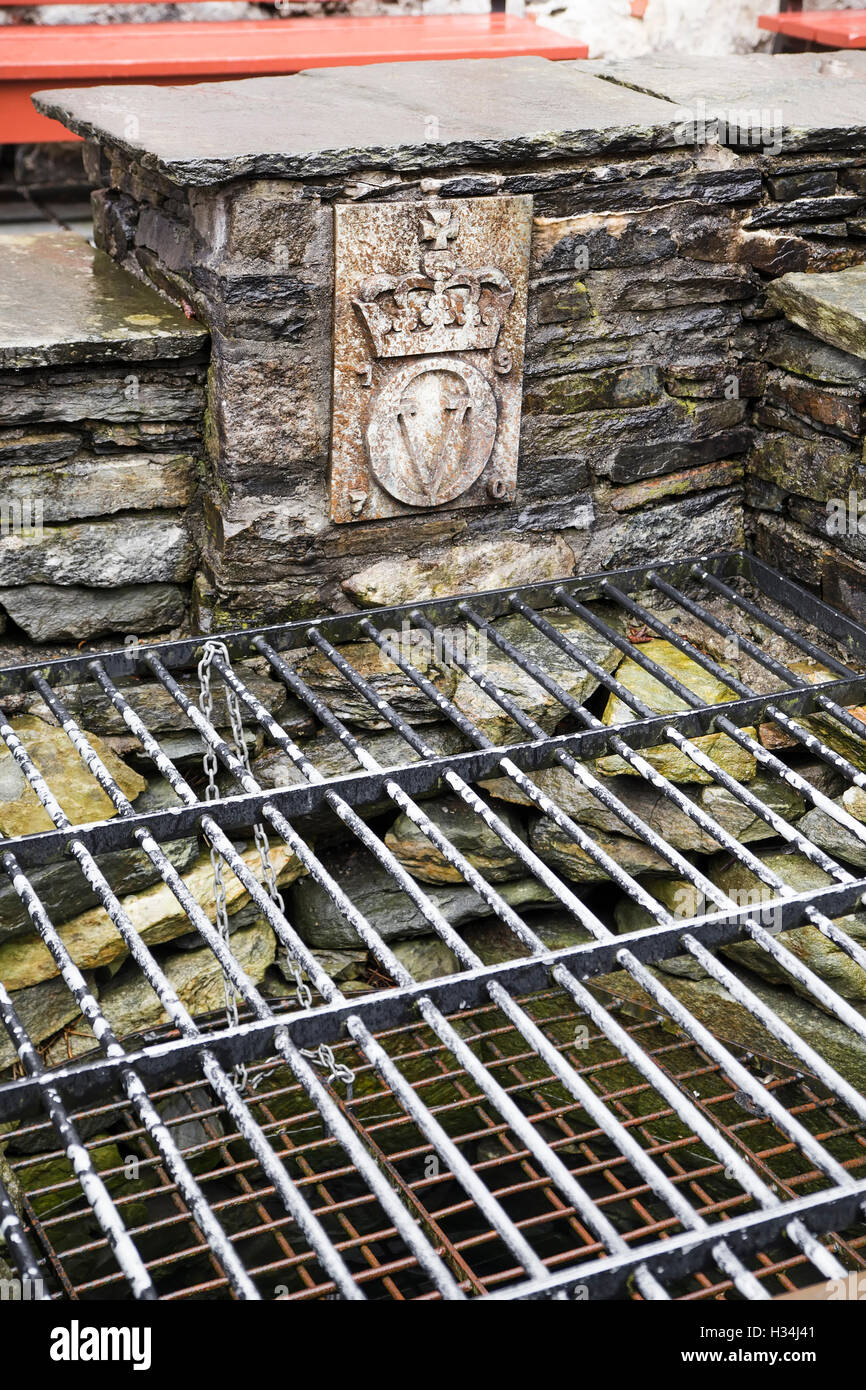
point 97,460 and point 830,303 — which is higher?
point 830,303

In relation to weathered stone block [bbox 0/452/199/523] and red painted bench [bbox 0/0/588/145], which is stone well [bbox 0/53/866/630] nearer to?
weathered stone block [bbox 0/452/199/523]

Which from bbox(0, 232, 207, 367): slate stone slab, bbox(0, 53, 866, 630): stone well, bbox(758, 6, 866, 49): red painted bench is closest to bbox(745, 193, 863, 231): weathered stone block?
bbox(0, 53, 866, 630): stone well

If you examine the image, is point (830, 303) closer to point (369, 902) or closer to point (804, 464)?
point (804, 464)

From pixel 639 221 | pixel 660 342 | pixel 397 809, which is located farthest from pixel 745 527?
pixel 397 809

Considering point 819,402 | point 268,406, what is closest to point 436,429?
point 268,406

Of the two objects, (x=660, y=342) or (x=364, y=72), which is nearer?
(x=660, y=342)

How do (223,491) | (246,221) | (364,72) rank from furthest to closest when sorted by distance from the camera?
(364,72)
(223,491)
(246,221)

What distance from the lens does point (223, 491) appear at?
3.21m

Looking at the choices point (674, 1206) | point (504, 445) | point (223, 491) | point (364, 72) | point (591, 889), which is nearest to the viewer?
point (674, 1206)

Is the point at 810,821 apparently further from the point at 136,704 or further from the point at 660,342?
the point at 136,704

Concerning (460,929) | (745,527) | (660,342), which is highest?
(660,342)

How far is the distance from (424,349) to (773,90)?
A: 1.39m

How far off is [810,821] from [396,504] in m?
1.21

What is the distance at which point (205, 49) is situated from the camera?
503 cm
